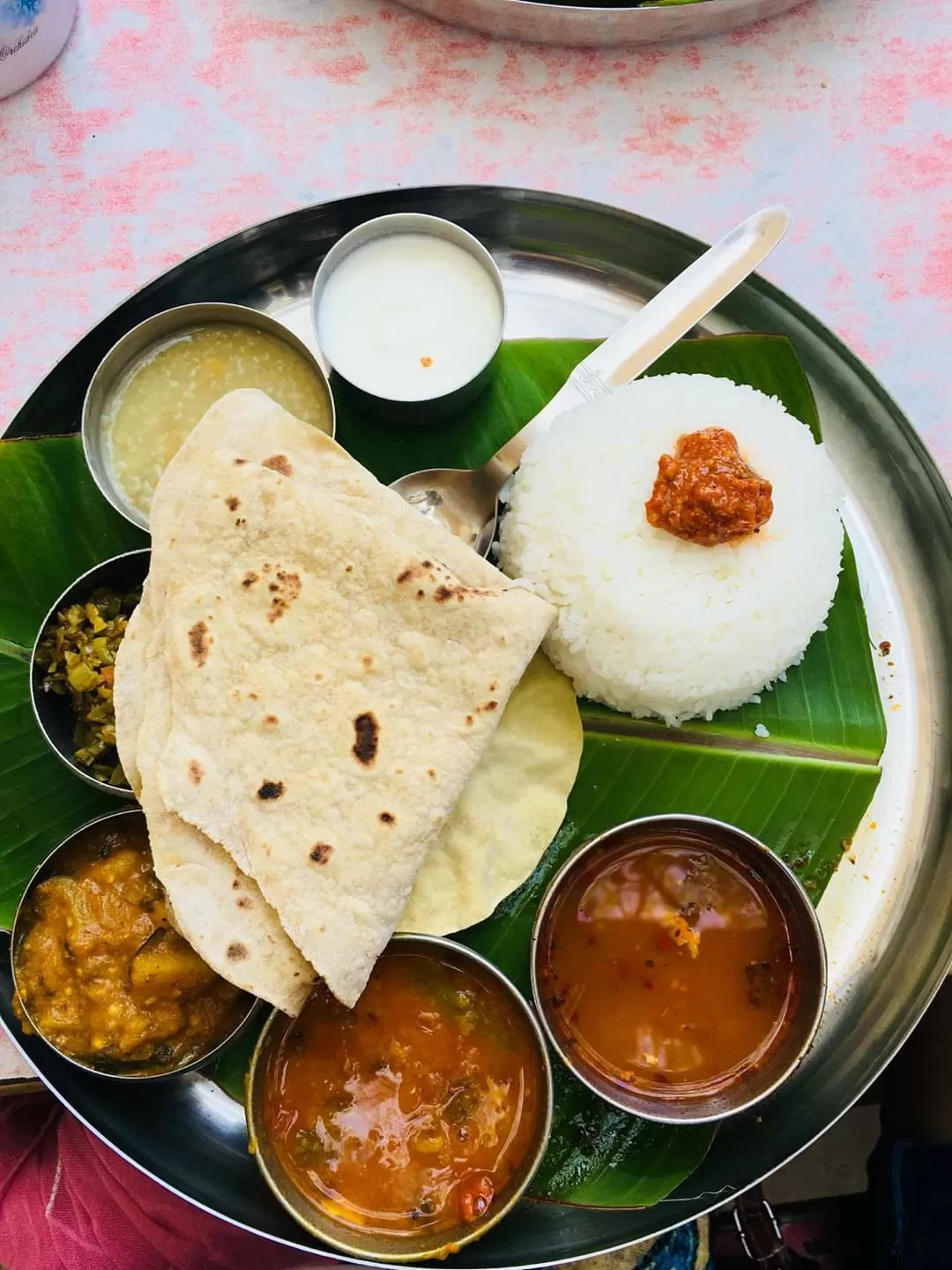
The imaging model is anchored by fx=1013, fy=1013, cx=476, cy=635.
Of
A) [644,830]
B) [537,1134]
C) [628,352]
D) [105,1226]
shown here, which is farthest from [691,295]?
[105,1226]

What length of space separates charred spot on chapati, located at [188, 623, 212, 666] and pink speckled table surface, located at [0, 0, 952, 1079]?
1.24 metres

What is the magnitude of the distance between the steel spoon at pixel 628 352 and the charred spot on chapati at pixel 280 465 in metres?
0.36

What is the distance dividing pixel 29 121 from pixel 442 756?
2.14 meters

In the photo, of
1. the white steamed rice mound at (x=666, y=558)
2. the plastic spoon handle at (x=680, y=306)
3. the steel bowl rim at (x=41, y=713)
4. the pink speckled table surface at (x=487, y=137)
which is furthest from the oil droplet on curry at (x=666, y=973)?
the pink speckled table surface at (x=487, y=137)

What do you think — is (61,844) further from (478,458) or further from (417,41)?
(417,41)

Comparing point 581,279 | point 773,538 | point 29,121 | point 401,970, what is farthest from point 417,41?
point 401,970

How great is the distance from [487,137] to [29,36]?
47.5 inches

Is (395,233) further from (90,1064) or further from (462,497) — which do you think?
(90,1064)

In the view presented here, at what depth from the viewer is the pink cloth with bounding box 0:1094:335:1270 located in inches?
103

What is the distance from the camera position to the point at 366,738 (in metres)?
2.03

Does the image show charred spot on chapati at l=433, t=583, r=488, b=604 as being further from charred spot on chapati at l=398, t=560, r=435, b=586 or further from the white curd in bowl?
the white curd in bowl

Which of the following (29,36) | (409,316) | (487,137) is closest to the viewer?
(409,316)

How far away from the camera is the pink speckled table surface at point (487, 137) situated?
9.01ft

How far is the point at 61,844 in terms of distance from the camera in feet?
7.04
